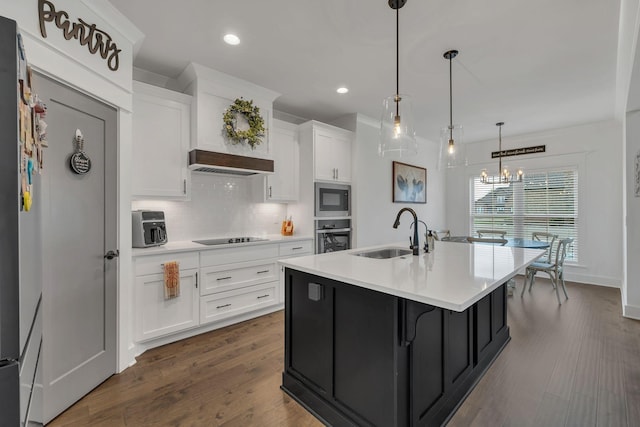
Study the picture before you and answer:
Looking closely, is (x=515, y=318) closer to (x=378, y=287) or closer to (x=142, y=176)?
(x=378, y=287)

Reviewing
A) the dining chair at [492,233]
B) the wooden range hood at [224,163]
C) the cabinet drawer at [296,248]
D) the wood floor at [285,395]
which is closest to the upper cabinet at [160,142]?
the wooden range hood at [224,163]

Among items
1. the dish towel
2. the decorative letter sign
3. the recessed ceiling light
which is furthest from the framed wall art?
the decorative letter sign

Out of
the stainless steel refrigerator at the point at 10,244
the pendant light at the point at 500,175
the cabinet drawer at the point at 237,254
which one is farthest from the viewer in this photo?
the pendant light at the point at 500,175

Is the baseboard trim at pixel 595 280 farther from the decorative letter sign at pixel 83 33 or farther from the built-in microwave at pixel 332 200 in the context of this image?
the decorative letter sign at pixel 83 33

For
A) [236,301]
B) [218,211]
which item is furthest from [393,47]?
[236,301]

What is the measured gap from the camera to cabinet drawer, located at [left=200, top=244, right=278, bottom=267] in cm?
295

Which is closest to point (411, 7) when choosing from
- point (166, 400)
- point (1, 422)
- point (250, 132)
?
point (250, 132)

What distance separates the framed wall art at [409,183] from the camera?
5129 mm

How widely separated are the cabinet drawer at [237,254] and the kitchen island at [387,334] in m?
1.26

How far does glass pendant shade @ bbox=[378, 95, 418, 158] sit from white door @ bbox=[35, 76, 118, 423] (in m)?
2.06

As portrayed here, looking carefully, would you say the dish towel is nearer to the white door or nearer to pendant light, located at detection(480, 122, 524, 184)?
the white door

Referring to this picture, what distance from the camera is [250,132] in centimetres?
330

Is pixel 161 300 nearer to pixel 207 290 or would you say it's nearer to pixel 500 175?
pixel 207 290

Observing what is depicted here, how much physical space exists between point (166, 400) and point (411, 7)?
3199 millimetres
